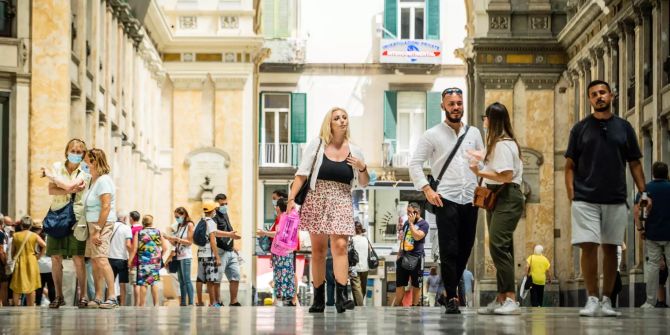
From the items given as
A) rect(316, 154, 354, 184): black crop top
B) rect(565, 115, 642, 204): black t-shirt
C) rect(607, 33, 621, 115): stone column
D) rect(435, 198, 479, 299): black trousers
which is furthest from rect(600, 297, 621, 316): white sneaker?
rect(607, 33, 621, 115): stone column

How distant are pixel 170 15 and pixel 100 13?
845 cm

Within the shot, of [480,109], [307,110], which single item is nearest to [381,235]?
[307,110]

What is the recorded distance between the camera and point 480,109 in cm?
3519

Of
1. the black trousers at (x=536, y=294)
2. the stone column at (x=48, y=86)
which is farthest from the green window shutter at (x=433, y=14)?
the stone column at (x=48, y=86)

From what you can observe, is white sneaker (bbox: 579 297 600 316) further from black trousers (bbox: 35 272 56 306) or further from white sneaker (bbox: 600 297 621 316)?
black trousers (bbox: 35 272 56 306)

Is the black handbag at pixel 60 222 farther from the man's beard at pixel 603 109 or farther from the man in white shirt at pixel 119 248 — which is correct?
the man's beard at pixel 603 109

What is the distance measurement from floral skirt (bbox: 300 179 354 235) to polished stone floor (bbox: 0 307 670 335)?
2.51 ft

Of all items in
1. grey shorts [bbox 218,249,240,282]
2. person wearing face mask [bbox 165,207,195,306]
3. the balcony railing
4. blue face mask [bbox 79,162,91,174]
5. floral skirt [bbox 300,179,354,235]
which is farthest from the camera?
A: the balcony railing

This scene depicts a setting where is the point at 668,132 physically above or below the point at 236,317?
above

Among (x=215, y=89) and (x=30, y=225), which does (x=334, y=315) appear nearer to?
(x=30, y=225)

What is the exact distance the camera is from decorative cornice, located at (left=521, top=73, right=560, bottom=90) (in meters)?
35.2

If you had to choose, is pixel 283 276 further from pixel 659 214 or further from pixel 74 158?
pixel 74 158

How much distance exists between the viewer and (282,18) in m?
47.0

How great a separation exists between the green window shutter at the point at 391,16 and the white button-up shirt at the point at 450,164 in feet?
116
